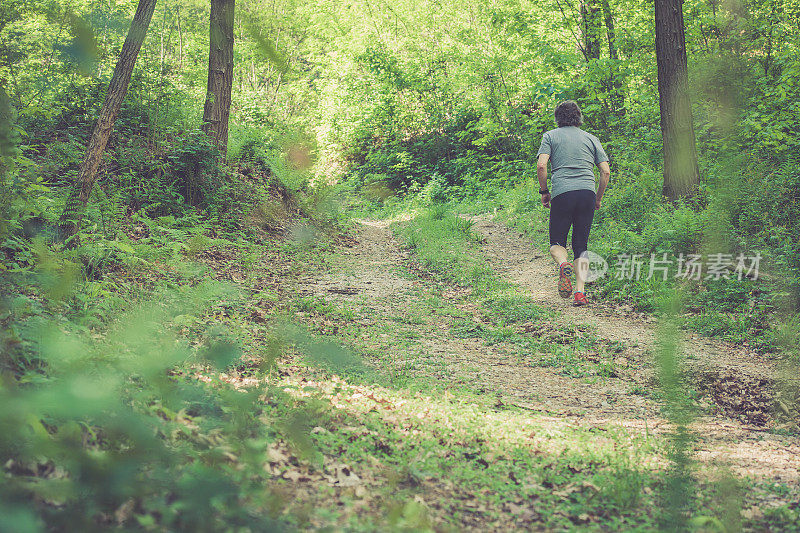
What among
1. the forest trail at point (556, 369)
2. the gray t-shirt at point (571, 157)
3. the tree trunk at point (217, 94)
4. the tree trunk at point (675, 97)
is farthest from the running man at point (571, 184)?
the tree trunk at point (217, 94)

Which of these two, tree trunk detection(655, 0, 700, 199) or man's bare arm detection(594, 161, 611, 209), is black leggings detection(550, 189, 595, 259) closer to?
man's bare arm detection(594, 161, 611, 209)

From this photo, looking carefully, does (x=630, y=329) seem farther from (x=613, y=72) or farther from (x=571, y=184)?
(x=613, y=72)

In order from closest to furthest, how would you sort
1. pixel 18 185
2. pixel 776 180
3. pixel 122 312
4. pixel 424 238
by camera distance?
1. pixel 122 312
2. pixel 18 185
3. pixel 776 180
4. pixel 424 238

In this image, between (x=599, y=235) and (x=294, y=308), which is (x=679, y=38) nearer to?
(x=599, y=235)

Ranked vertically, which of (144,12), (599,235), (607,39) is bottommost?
(599,235)

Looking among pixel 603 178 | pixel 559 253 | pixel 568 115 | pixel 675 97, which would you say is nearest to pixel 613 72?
pixel 675 97

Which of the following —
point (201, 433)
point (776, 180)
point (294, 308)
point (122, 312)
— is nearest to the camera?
point (201, 433)

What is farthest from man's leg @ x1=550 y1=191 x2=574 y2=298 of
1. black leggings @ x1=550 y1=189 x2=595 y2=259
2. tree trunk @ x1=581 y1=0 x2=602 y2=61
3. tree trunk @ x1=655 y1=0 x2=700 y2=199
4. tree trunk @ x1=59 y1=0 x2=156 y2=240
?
tree trunk @ x1=581 y1=0 x2=602 y2=61

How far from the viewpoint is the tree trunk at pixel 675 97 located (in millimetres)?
9109

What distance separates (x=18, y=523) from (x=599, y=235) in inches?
388

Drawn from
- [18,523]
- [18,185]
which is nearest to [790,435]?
[18,523]

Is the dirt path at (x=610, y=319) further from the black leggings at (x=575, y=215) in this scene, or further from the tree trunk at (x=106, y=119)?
the tree trunk at (x=106, y=119)

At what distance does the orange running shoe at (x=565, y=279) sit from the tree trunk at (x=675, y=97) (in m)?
3.48

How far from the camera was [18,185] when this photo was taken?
5695mm
